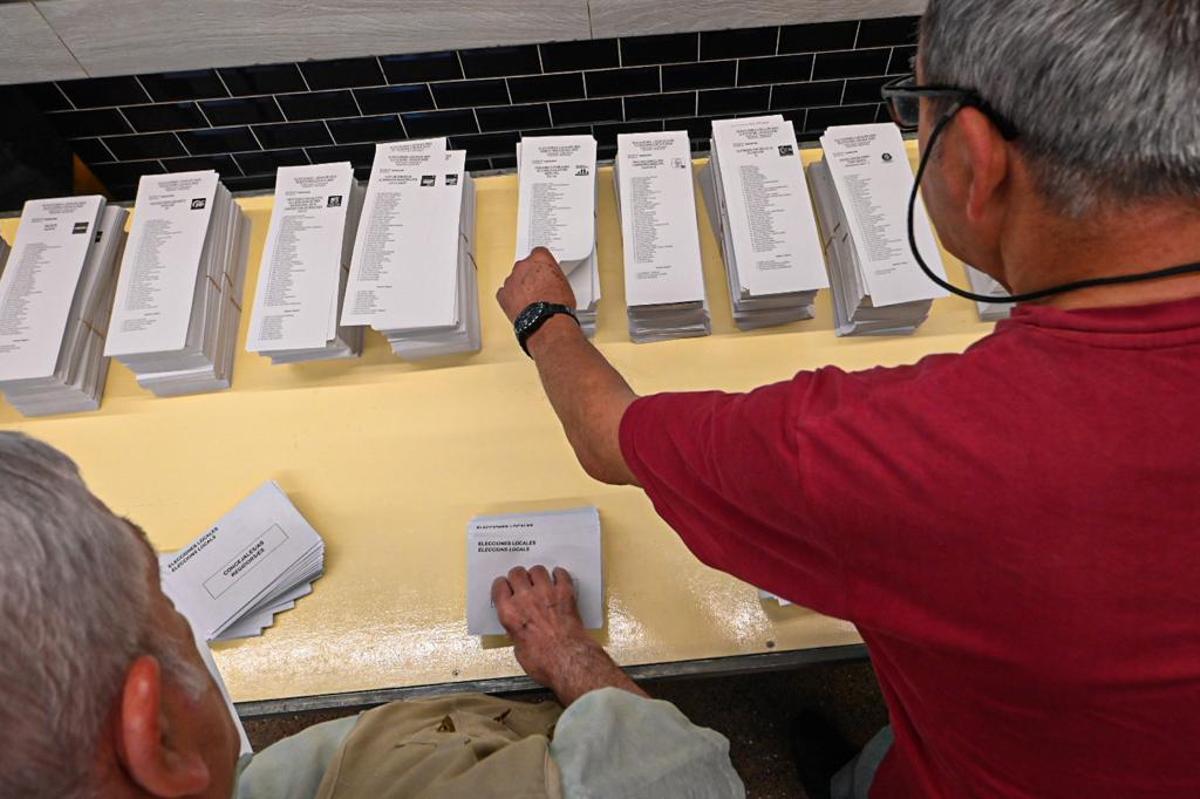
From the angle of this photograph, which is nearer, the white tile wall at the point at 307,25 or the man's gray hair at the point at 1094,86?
the man's gray hair at the point at 1094,86

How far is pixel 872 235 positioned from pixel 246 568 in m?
1.11

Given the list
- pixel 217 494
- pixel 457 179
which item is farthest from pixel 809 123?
pixel 217 494

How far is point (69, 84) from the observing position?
1918 mm

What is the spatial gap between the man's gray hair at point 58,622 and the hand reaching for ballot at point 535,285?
0.67 meters

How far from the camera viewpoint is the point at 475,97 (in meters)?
2.06

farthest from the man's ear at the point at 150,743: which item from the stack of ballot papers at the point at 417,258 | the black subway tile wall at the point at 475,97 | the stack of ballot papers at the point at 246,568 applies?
the black subway tile wall at the point at 475,97

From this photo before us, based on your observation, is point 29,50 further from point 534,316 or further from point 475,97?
point 534,316

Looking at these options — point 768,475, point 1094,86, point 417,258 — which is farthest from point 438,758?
point 1094,86

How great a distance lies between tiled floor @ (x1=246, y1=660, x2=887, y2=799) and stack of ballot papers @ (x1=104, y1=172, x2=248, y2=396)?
0.88 metres

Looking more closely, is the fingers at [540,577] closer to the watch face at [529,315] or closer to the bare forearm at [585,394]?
the bare forearm at [585,394]

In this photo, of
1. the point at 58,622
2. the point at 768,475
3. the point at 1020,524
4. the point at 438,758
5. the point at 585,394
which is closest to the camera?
the point at 58,622

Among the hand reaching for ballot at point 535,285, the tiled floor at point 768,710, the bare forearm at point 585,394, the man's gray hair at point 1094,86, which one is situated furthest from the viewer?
the tiled floor at point 768,710

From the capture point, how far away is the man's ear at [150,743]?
0.46m

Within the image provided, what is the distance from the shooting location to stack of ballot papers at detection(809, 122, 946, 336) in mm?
1124
